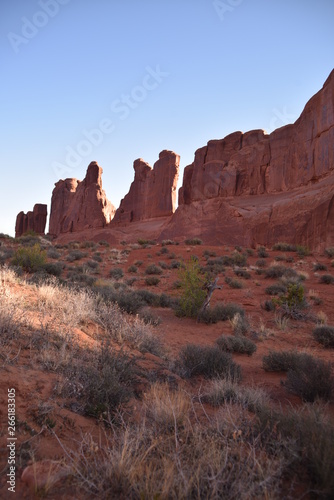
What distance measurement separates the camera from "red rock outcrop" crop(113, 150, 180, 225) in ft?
157

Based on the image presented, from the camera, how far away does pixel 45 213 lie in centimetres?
7338

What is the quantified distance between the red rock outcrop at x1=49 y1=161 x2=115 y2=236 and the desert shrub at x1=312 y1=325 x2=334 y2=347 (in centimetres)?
5076

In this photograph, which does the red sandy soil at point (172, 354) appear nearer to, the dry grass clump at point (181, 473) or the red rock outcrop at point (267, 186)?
the dry grass clump at point (181, 473)

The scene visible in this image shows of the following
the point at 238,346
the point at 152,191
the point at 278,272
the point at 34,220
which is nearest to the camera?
the point at 238,346

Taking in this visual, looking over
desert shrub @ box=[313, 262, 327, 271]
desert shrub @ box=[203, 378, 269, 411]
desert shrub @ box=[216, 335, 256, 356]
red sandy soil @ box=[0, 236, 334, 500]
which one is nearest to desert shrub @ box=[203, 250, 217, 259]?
red sandy soil @ box=[0, 236, 334, 500]

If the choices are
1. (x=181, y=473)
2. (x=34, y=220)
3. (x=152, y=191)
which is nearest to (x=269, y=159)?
(x=152, y=191)

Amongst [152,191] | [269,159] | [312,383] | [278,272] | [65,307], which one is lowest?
[312,383]

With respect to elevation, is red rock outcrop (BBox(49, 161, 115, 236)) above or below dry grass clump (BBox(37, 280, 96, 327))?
above

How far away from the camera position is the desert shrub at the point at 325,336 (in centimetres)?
660

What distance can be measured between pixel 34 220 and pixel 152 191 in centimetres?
3810

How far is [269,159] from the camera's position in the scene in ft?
109

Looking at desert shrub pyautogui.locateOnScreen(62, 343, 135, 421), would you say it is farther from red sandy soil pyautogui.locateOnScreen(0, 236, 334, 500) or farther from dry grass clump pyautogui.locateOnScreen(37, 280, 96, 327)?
dry grass clump pyautogui.locateOnScreen(37, 280, 96, 327)

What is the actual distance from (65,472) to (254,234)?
28.8 metres

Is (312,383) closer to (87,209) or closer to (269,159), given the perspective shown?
(269,159)
